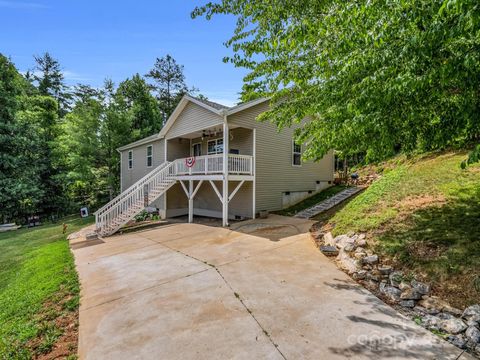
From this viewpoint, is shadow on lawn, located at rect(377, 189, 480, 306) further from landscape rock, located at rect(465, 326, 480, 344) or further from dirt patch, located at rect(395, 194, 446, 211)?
landscape rock, located at rect(465, 326, 480, 344)

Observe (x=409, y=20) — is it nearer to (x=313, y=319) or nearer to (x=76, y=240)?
(x=313, y=319)

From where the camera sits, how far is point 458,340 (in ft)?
8.91

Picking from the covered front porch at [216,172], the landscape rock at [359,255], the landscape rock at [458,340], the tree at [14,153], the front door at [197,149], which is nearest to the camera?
the landscape rock at [458,340]

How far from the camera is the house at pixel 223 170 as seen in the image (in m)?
10.4

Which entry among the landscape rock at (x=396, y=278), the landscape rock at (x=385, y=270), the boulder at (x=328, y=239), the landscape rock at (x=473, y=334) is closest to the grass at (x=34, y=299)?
the landscape rock at (x=473, y=334)

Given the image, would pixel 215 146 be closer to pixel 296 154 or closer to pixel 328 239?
pixel 296 154

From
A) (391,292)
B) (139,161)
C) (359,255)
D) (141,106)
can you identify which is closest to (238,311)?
(391,292)

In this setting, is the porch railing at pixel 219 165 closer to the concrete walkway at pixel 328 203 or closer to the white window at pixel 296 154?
the white window at pixel 296 154

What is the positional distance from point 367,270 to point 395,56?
3.79 m

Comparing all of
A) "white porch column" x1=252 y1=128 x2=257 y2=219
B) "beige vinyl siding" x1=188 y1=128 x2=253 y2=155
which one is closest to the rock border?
"white porch column" x1=252 y1=128 x2=257 y2=219

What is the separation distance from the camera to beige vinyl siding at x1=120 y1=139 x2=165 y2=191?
15019 mm

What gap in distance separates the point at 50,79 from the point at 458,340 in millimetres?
42892

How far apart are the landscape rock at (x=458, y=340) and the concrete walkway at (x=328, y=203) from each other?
25.5 feet

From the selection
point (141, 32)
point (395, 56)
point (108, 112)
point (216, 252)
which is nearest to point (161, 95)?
point (108, 112)
